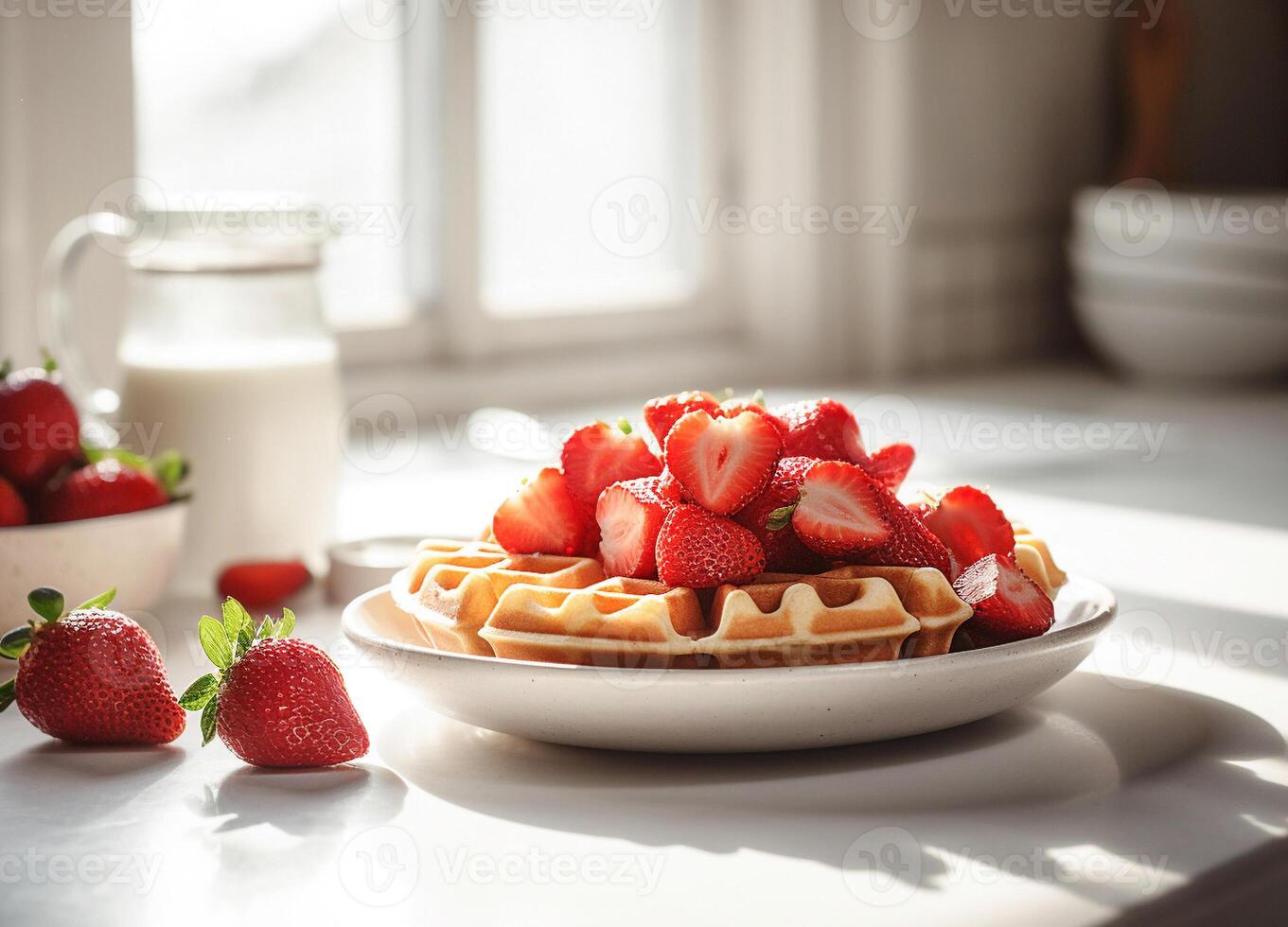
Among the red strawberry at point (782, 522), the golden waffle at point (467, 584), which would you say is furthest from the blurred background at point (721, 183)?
the red strawberry at point (782, 522)

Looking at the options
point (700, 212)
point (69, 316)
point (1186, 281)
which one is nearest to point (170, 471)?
point (69, 316)

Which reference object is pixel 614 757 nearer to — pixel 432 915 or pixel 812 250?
pixel 432 915

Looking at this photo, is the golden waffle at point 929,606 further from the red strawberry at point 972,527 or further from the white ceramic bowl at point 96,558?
the white ceramic bowl at point 96,558

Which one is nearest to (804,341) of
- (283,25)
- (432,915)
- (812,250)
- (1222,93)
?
(812,250)

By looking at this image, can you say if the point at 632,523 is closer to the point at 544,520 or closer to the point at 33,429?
the point at 544,520

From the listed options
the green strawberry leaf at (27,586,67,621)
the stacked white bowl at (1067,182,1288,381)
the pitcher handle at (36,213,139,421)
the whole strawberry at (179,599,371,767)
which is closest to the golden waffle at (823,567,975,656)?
the whole strawberry at (179,599,371,767)
